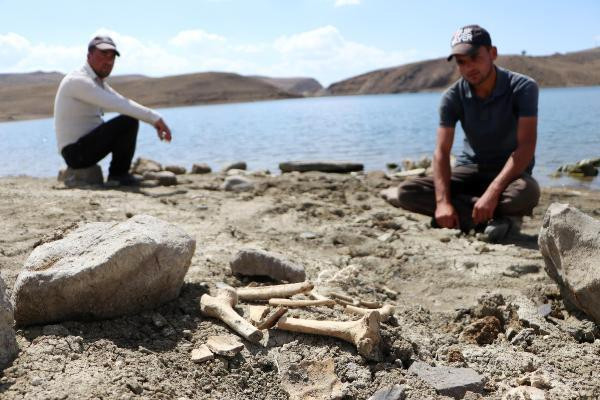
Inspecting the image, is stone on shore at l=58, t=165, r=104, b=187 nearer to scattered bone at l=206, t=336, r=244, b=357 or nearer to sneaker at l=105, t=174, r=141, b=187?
sneaker at l=105, t=174, r=141, b=187

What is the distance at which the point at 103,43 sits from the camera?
653 cm

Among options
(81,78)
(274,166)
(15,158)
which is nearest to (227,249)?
(81,78)

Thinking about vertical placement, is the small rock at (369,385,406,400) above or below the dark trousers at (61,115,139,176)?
below

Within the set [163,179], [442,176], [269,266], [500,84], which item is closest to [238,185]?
[163,179]

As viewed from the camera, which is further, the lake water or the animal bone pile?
the lake water

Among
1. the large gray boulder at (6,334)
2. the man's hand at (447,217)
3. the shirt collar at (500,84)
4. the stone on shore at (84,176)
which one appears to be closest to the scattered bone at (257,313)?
the large gray boulder at (6,334)

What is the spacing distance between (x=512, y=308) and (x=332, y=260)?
138 centimetres

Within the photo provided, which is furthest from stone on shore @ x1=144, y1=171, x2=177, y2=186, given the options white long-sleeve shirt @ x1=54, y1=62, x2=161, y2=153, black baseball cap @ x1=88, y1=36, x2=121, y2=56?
black baseball cap @ x1=88, y1=36, x2=121, y2=56

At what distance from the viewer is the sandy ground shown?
2548mm

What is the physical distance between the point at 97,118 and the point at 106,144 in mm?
360

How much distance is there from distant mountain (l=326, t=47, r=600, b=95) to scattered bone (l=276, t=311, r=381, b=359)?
6950 cm

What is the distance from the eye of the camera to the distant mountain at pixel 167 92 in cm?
4888

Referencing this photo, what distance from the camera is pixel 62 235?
3488 mm

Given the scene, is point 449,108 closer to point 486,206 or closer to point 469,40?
point 469,40
